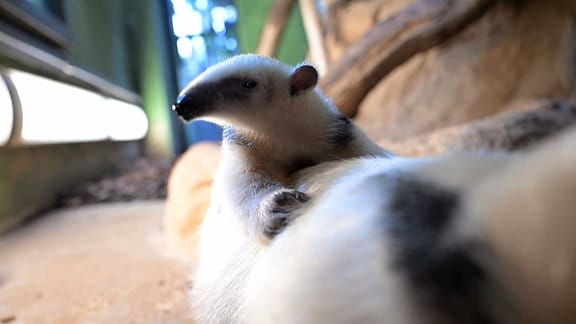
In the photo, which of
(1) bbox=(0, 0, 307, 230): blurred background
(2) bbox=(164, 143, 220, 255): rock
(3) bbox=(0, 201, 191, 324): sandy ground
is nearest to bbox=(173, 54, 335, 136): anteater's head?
(3) bbox=(0, 201, 191, 324): sandy ground

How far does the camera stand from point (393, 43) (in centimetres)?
314

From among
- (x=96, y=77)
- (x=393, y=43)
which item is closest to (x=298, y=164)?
(x=393, y=43)

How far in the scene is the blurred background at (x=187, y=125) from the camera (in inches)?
89.3

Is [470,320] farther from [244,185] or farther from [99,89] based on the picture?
[99,89]

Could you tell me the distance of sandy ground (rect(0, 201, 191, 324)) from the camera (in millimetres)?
1747

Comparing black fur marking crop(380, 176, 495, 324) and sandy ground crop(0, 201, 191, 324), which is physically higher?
black fur marking crop(380, 176, 495, 324)

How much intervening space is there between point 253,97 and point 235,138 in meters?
0.11

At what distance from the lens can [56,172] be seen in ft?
14.1

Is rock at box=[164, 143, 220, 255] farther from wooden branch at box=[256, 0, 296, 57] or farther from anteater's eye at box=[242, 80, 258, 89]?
anteater's eye at box=[242, 80, 258, 89]

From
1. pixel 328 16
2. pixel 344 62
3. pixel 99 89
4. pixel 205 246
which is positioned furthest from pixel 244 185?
pixel 99 89

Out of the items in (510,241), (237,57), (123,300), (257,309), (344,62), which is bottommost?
(123,300)

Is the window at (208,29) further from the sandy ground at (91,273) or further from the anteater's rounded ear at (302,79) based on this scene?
the anteater's rounded ear at (302,79)

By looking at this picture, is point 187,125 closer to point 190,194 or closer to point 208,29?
point 190,194

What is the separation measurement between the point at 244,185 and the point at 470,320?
1.90 ft
